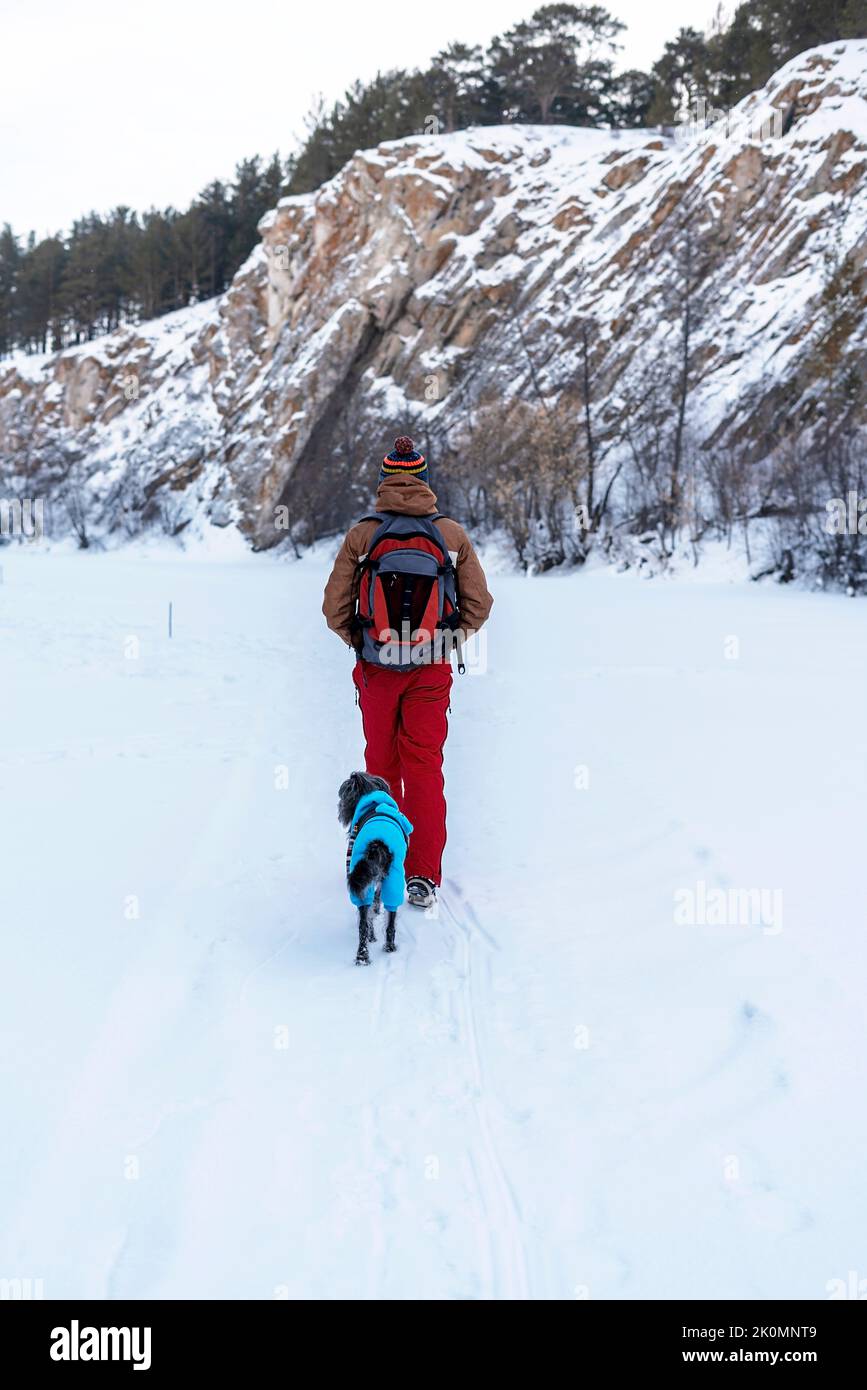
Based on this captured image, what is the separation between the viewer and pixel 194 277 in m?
70.2

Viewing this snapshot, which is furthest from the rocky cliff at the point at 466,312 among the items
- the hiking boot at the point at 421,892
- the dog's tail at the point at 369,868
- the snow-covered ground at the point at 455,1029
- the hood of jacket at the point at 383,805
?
the dog's tail at the point at 369,868

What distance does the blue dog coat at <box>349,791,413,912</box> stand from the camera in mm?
3973

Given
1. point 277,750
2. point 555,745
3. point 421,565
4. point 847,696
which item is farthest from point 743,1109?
point 847,696

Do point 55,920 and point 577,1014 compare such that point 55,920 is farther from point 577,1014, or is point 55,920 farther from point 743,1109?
point 743,1109

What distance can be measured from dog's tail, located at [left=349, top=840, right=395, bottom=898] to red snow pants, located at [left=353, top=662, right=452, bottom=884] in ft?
2.78

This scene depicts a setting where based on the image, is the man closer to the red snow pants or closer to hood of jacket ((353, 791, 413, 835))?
the red snow pants

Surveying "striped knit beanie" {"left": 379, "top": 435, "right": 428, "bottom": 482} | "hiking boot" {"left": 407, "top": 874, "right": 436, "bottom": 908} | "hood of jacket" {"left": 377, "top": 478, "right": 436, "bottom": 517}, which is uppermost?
"striped knit beanie" {"left": 379, "top": 435, "right": 428, "bottom": 482}

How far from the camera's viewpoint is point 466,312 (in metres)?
46.6

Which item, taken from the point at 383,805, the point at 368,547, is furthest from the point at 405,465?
the point at 383,805

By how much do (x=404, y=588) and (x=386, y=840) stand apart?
1.33 m

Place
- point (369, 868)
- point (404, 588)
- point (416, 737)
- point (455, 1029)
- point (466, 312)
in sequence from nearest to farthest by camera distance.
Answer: point (455, 1029), point (369, 868), point (404, 588), point (416, 737), point (466, 312)

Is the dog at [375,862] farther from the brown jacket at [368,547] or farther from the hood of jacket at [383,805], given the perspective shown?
the brown jacket at [368,547]

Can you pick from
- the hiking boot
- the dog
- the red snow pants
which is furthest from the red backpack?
the hiking boot

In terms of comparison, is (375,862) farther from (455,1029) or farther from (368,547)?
(368,547)
